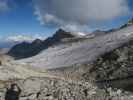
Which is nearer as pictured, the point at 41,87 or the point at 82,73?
the point at 41,87

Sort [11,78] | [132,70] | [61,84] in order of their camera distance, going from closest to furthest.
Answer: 1. [61,84]
2. [11,78]
3. [132,70]

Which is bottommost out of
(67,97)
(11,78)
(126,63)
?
(67,97)

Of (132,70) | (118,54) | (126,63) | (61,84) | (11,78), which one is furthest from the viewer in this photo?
(118,54)

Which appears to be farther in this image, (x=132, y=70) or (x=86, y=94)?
(x=132, y=70)

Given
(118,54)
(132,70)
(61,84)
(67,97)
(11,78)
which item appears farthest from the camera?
(118,54)

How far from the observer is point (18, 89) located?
5562cm

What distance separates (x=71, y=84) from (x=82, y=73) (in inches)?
2961

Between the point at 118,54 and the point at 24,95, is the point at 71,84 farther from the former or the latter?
the point at 118,54

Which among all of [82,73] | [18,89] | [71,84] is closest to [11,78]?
[18,89]

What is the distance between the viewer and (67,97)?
5350 centimetres

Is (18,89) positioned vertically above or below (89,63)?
below

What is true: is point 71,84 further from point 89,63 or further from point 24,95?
point 89,63

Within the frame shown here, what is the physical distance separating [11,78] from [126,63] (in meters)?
72.6

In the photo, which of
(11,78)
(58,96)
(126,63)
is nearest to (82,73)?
(126,63)
